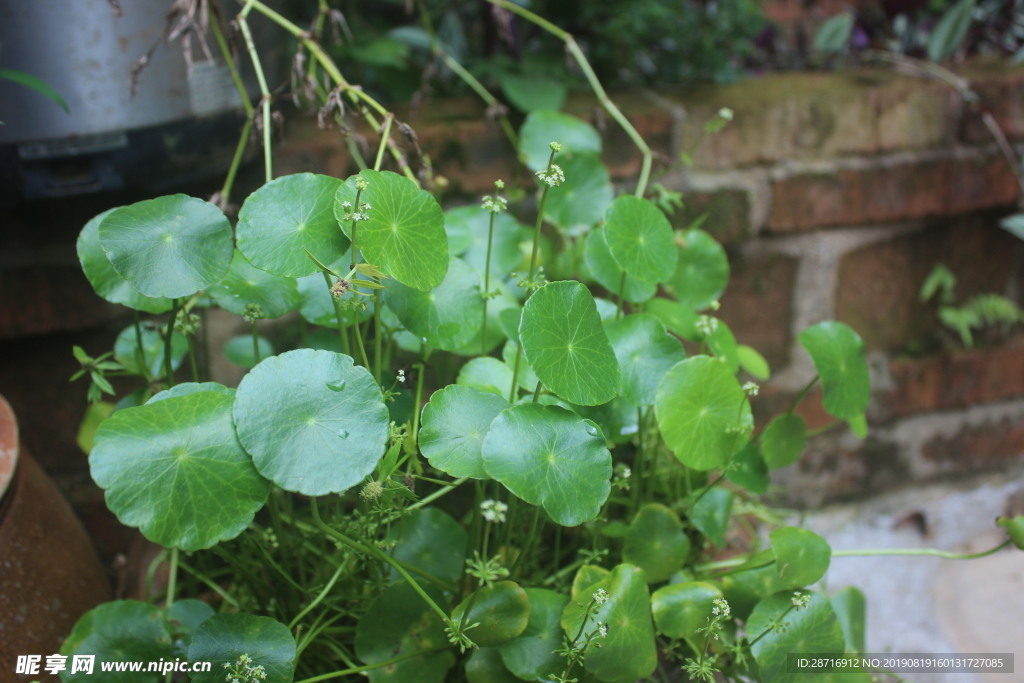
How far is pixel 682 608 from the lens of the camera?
1.88ft

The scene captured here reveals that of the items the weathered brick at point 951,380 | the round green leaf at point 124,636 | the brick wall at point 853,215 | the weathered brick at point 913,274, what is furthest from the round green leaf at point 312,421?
the weathered brick at point 951,380

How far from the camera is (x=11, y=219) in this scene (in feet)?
2.73

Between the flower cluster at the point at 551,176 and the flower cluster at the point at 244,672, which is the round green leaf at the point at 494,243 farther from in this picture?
the flower cluster at the point at 244,672

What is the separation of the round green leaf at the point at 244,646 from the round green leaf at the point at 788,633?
324mm

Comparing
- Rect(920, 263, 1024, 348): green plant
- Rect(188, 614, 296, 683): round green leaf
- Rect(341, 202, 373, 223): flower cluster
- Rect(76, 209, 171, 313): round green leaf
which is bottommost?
Rect(920, 263, 1024, 348): green plant

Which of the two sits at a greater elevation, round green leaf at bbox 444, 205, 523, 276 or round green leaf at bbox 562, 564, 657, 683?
round green leaf at bbox 444, 205, 523, 276

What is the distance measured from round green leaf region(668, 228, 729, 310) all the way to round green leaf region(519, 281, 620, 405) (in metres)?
0.26

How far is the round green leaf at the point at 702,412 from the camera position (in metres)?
0.58

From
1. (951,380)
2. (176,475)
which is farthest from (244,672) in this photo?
(951,380)

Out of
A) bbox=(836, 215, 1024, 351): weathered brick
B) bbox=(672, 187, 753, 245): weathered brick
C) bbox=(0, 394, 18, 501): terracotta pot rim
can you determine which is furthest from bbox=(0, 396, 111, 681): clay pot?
bbox=(836, 215, 1024, 351): weathered brick

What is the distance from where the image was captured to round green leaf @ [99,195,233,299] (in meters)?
0.50

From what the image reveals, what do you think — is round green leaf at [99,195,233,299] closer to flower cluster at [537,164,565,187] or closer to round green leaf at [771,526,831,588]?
flower cluster at [537,164,565,187]

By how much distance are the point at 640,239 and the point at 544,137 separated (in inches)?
10.0

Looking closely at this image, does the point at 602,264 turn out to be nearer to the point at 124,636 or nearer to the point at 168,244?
the point at 168,244
